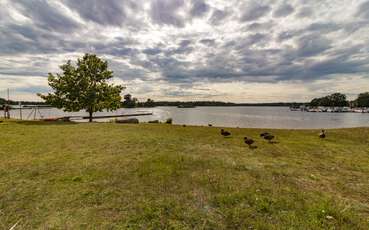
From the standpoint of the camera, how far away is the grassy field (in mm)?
3535

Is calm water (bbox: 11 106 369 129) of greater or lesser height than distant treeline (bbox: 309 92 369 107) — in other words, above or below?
below

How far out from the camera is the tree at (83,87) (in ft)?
82.3

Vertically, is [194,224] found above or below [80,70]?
below

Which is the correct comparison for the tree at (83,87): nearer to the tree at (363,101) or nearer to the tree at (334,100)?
the tree at (363,101)

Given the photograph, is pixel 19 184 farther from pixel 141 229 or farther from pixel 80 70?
pixel 80 70

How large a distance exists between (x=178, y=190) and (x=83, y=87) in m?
25.0

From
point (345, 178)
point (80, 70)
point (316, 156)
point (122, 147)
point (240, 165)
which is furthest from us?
point (80, 70)

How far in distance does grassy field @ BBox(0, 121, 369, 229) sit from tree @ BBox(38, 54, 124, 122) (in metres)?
18.8

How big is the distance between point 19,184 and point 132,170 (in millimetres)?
2637

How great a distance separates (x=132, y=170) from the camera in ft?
19.6

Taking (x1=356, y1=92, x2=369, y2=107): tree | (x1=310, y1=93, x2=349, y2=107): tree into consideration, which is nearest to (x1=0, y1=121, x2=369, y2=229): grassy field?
(x1=356, y1=92, x2=369, y2=107): tree

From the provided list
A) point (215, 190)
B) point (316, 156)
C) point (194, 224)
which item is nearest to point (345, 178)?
point (316, 156)

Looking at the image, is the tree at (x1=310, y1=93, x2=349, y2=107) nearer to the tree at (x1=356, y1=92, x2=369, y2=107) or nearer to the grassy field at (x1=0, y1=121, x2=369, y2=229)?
the tree at (x1=356, y1=92, x2=369, y2=107)

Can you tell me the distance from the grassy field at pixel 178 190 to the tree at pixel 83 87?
1880cm
